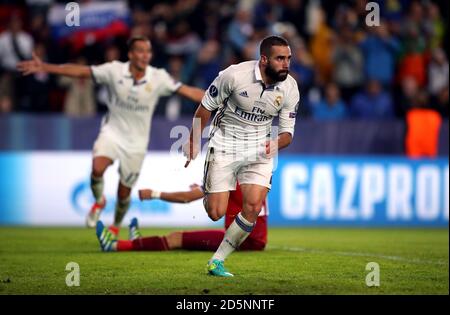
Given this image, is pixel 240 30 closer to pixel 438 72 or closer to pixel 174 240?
pixel 438 72

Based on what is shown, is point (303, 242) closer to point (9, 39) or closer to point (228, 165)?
point (228, 165)

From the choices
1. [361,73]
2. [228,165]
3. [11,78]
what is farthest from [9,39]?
[228,165]

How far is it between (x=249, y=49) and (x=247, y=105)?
9.12m

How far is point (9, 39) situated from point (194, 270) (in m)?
9.91

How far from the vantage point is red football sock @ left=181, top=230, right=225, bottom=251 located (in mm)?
11734

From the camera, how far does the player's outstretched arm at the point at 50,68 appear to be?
1266cm

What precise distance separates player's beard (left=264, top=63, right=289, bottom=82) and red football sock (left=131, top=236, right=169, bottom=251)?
2992mm

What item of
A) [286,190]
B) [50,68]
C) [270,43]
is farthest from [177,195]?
[286,190]

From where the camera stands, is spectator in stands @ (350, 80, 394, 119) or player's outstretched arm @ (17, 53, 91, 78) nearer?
player's outstretched arm @ (17, 53, 91, 78)

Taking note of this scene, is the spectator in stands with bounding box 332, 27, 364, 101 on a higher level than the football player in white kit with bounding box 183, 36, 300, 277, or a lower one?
higher

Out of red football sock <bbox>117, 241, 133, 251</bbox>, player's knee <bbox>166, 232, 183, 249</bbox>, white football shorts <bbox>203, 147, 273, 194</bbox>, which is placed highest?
white football shorts <bbox>203, 147, 273, 194</bbox>

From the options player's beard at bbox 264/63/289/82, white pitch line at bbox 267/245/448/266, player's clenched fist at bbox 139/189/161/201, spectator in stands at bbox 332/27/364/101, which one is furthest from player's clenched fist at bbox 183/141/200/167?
spectator in stands at bbox 332/27/364/101

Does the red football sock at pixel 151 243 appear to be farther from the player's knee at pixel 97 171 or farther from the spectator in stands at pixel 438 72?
the spectator in stands at pixel 438 72

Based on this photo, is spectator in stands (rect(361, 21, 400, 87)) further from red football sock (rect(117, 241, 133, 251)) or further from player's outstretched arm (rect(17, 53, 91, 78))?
red football sock (rect(117, 241, 133, 251))
